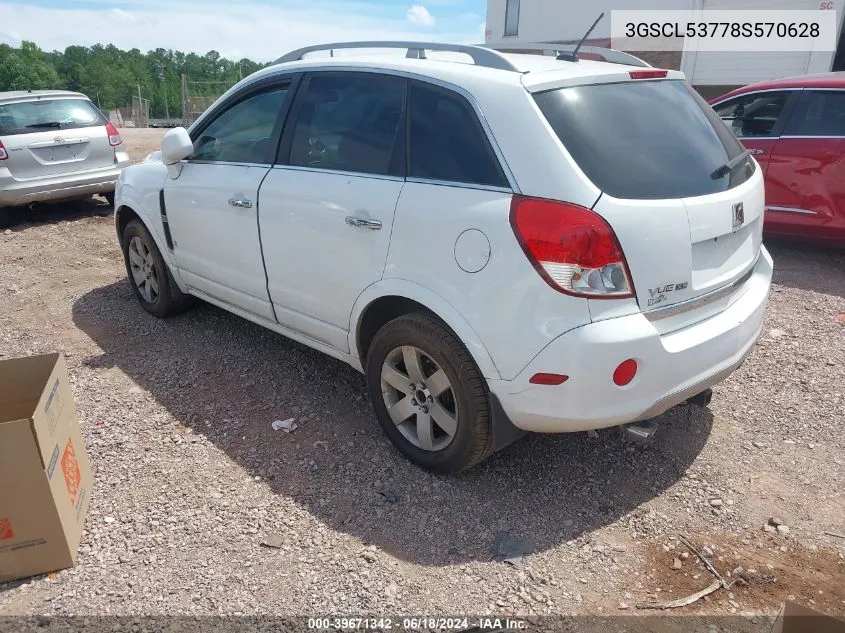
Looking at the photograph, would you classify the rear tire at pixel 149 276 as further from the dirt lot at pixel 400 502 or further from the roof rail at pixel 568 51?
the roof rail at pixel 568 51

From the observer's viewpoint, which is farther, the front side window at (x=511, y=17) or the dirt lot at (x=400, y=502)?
the front side window at (x=511, y=17)

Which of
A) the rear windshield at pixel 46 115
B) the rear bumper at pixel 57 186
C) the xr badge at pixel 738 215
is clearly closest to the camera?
the xr badge at pixel 738 215

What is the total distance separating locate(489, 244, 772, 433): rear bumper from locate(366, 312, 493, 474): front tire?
0.50ft

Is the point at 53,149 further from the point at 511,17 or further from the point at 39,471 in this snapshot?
the point at 511,17

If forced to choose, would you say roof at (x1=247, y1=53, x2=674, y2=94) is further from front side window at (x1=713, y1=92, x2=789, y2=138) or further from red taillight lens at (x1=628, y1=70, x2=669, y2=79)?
front side window at (x1=713, y1=92, x2=789, y2=138)

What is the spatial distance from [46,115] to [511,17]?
14.6 m

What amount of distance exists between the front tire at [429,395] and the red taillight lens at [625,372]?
1.76 ft

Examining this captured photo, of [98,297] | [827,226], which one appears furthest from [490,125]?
[827,226]

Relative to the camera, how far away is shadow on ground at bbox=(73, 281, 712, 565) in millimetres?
2834

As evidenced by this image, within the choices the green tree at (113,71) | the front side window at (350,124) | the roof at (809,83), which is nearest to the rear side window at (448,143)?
the front side window at (350,124)

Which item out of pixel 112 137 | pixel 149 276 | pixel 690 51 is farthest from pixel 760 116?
pixel 690 51

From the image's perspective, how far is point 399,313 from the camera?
3.13m

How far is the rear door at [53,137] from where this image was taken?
7621 millimetres

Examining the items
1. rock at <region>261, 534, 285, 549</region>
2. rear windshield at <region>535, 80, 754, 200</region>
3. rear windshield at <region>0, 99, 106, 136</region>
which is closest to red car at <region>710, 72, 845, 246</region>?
rear windshield at <region>535, 80, 754, 200</region>
